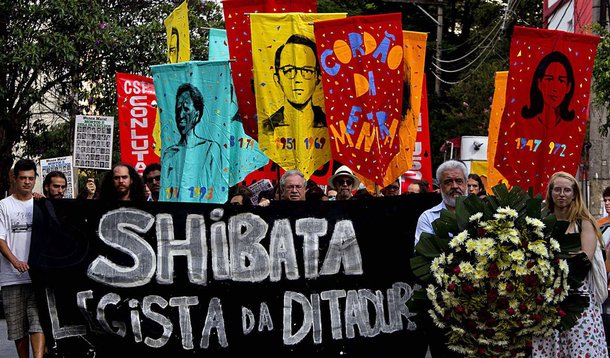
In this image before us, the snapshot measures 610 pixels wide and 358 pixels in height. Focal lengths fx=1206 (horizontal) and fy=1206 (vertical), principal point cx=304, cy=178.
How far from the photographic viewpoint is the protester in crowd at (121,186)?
9.09 meters

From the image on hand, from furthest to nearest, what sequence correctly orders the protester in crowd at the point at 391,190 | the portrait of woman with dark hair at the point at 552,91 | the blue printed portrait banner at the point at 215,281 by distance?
the protester in crowd at the point at 391,190, the portrait of woman with dark hair at the point at 552,91, the blue printed portrait banner at the point at 215,281

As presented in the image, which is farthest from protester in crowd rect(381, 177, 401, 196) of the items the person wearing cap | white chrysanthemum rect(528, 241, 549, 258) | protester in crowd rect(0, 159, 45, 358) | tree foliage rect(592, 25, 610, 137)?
tree foliage rect(592, 25, 610, 137)

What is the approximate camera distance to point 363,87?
35.3 ft

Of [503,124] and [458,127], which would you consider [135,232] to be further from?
[458,127]

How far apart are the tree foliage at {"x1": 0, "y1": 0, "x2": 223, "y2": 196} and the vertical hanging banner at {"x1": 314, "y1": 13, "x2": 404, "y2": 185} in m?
10.5

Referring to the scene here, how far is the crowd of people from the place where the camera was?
7.73 meters

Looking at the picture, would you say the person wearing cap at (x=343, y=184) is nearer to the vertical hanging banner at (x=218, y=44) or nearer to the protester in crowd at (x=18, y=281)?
the protester in crowd at (x=18, y=281)

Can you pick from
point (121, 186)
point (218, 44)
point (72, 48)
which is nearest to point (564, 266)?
point (121, 186)

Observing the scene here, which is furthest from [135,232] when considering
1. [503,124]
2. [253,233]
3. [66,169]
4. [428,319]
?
[66,169]

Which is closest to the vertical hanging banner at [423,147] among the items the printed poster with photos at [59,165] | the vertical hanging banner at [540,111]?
the vertical hanging banner at [540,111]

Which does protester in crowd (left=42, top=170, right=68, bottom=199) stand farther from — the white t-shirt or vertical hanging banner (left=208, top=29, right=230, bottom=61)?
vertical hanging banner (left=208, top=29, right=230, bottom=61)

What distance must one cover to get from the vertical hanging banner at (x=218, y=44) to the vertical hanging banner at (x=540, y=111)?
13.9 feet

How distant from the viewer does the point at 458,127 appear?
3884cm

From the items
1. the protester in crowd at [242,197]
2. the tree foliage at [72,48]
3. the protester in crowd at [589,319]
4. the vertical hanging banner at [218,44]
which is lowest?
the protester in crowd at [589,319]
